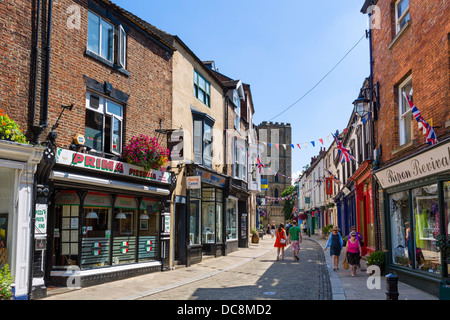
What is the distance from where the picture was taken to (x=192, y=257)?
687 inches

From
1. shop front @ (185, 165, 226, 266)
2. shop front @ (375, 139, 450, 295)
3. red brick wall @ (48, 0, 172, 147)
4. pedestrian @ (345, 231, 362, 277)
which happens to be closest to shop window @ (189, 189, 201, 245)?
shop front @ (185, 165, 226, 266)

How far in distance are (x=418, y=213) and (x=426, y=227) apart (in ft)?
1.82

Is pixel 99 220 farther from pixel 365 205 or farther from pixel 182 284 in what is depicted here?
pixel 365 205

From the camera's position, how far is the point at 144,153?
13.2 m

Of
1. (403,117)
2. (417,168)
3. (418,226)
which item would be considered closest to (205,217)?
(403,117)

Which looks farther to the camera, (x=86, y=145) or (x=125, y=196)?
(x=125, y=196)

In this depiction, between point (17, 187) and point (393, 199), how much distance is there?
10932mm

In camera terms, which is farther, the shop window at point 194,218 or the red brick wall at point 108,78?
the shop window at point 194,218

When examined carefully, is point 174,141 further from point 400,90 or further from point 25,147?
point 400,90

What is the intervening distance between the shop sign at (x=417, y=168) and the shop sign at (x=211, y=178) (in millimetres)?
7391

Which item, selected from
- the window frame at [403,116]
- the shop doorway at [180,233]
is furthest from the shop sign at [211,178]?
the window frame at [403,116]

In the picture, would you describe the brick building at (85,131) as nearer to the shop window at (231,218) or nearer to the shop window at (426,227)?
the shop window at (426,227)

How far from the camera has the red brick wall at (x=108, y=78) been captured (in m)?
10.8

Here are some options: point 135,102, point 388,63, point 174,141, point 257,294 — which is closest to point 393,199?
point 388,63
